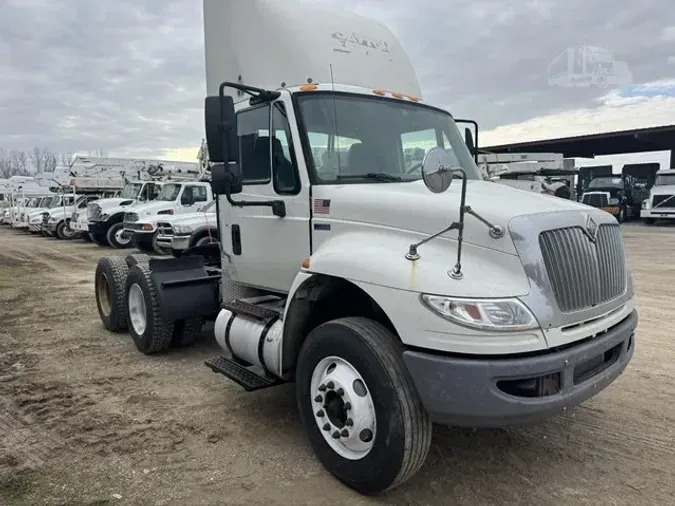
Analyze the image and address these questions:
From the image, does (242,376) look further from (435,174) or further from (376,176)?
(435,174)

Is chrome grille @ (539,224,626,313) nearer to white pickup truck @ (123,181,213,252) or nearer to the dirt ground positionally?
the dirt ground

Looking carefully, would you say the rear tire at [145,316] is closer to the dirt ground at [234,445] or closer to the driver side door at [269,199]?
the dirt ground at [234,445]

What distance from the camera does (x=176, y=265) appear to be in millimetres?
6027

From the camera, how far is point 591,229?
10.8ft

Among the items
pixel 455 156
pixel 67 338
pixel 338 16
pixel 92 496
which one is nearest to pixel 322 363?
pixel 92 496

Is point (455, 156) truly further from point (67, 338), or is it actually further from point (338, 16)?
point (67, 338)

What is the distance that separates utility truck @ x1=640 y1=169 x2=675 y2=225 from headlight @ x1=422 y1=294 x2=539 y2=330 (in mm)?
25873

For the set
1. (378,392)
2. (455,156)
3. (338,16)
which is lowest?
(378,392)

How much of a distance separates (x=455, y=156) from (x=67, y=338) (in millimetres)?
5249

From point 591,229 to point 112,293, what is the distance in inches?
221

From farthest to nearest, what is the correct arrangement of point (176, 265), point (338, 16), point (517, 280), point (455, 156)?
point (176, 265) < point (338, 16) < point (455, 156) < point (517, 280)

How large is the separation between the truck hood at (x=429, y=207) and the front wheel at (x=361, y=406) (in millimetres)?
668

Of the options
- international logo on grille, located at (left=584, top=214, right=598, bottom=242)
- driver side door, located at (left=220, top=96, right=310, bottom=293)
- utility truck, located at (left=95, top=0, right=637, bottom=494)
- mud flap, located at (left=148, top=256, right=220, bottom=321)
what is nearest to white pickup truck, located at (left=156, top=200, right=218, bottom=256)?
mud flap, located at (left=148, top=256, right=220, bottom=321)

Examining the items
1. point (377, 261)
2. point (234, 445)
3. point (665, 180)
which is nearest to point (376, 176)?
point (377, 261)
